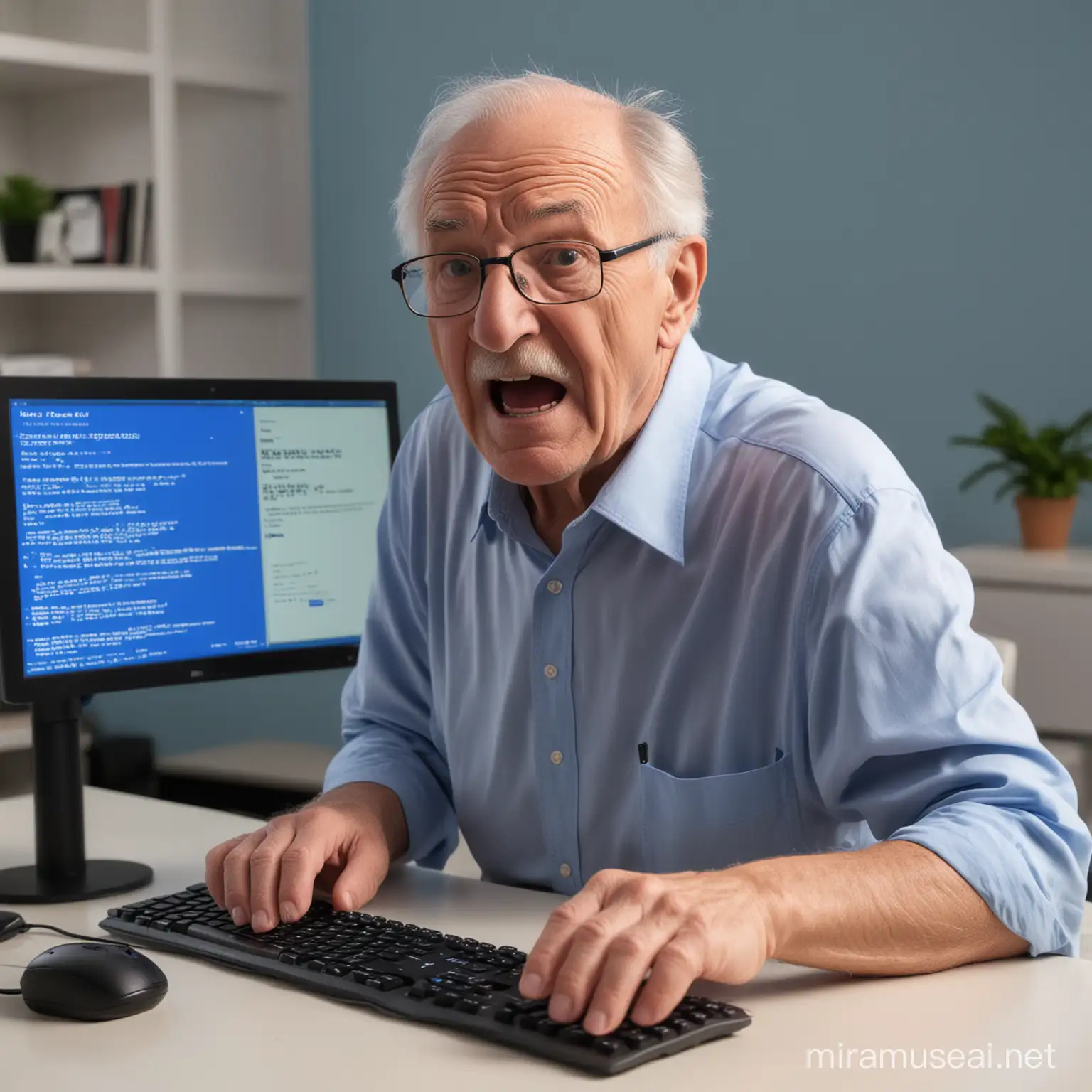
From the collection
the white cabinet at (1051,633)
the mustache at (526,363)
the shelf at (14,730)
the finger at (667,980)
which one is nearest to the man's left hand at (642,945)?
the finger at (667,980)

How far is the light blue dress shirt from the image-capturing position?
1165mm

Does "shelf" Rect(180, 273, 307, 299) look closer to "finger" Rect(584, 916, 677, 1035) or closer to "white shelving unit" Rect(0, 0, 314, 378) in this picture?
"white shelving unit" Rect(0, 0, 314, 378)

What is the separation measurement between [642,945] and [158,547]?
28.8 inches

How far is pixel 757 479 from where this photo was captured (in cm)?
133

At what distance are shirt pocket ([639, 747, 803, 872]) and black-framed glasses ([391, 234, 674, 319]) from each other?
434 millimetres

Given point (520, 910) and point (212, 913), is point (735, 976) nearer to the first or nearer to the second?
point (520, 910)

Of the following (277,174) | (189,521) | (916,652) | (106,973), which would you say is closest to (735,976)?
(916,652)

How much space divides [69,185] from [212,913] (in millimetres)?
2947

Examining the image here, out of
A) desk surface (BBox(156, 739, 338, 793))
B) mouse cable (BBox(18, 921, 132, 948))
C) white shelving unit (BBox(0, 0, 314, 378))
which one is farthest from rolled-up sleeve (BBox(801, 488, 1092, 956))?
white shelving unit (BBox(0, 0, 314, 378))

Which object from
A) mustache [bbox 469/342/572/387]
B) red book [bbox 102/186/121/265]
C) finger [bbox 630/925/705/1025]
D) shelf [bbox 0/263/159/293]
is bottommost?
finger [bbox 630/925/705/1025]

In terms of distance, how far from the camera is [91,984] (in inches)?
40.3

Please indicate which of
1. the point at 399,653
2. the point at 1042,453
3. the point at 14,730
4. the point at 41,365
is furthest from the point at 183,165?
the point at 399,653

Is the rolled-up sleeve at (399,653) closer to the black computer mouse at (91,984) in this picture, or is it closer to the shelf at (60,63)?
the black computer mouse at (91,984)

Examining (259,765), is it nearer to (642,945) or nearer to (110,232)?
(110,232)
